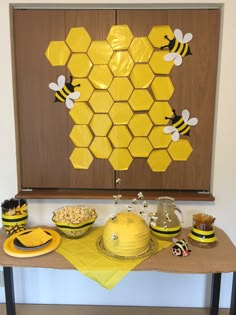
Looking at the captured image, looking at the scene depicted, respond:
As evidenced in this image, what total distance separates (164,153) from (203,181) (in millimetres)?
282

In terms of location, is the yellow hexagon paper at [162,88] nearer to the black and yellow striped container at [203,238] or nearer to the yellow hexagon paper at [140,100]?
the yellow hexagon paper at [140,100]

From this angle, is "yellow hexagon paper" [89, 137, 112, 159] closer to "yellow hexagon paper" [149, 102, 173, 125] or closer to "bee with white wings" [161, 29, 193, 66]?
"yellow hexagon paper" [149, 102, 173, 125]

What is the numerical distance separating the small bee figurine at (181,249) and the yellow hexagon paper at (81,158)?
2.21ft

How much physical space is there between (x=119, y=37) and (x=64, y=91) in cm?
42

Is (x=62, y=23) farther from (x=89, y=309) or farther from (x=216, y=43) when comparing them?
(x=89, y=309)

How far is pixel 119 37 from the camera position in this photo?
1645mm

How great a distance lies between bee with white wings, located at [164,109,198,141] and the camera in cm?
170

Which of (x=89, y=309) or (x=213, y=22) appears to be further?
(x=89, y=309)

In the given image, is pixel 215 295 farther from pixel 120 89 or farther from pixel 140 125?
pixel 120 89

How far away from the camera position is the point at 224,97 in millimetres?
1663

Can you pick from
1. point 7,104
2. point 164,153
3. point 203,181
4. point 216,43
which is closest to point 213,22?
point 216,43

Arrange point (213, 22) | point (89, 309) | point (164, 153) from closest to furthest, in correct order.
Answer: point (213, 22)
point (164, 153)
point (89, 309)

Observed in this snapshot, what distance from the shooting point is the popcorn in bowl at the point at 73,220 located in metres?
1.49

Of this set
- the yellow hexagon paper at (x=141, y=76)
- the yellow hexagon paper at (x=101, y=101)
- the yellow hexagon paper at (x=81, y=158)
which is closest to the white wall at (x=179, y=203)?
the yellow hexagon paper at (x=81, y=158)
